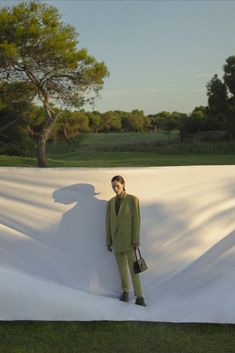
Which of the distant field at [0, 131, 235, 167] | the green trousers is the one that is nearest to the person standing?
the green trousers

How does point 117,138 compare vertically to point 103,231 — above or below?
below

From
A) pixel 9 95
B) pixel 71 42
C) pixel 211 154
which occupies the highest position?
pixel 71 42

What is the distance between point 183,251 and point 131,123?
365 ft

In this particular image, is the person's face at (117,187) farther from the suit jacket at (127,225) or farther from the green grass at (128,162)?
the green grass at (128,162)

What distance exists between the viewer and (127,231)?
5.95 meters

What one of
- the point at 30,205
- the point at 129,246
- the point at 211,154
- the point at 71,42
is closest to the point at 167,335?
the point at 129,246

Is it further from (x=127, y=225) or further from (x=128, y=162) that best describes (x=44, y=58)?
(x=127, y=225)

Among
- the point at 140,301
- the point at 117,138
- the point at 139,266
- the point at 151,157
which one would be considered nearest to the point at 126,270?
the point at 139,266

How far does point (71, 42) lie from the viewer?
110 feet

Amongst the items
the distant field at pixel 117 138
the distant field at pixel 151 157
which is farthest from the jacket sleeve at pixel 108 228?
the distant field at pixel 117 138

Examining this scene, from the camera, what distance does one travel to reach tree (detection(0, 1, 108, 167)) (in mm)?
31922

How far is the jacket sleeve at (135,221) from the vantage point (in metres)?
5.92

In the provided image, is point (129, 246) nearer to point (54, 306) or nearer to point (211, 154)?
point (54, 306)

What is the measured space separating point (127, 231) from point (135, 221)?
0.48 ft
